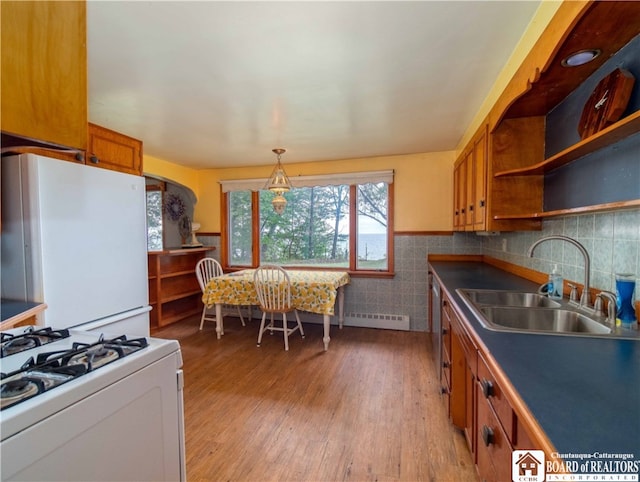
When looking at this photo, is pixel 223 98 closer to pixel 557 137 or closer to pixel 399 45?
pixel 399 45

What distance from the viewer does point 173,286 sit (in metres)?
4.24

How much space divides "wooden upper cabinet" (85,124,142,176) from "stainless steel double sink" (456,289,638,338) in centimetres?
264

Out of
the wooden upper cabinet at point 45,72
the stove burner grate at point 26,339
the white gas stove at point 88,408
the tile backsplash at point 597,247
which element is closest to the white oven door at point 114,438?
the white gas stove at point 88,408

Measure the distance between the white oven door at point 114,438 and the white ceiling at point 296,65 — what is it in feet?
5.00

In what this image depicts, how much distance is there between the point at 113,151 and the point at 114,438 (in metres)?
2.23

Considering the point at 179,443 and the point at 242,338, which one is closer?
the point at 179,443

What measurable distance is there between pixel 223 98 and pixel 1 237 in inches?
61.7

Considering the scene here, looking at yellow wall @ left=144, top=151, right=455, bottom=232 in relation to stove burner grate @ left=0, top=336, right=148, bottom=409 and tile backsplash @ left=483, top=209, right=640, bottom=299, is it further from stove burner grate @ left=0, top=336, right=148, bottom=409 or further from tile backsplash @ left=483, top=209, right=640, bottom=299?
stove burner grate @ left=0, top=336, right=148, bottom=409

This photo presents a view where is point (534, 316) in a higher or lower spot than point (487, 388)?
higher

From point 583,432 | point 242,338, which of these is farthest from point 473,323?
point 242,338

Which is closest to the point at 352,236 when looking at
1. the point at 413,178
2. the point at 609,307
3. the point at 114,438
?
the point at 413,178

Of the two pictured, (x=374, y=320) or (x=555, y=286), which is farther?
(x=374, y=320)

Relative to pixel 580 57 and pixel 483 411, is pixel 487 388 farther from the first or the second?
pixel 580 57

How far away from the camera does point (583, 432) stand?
585 millimetres
